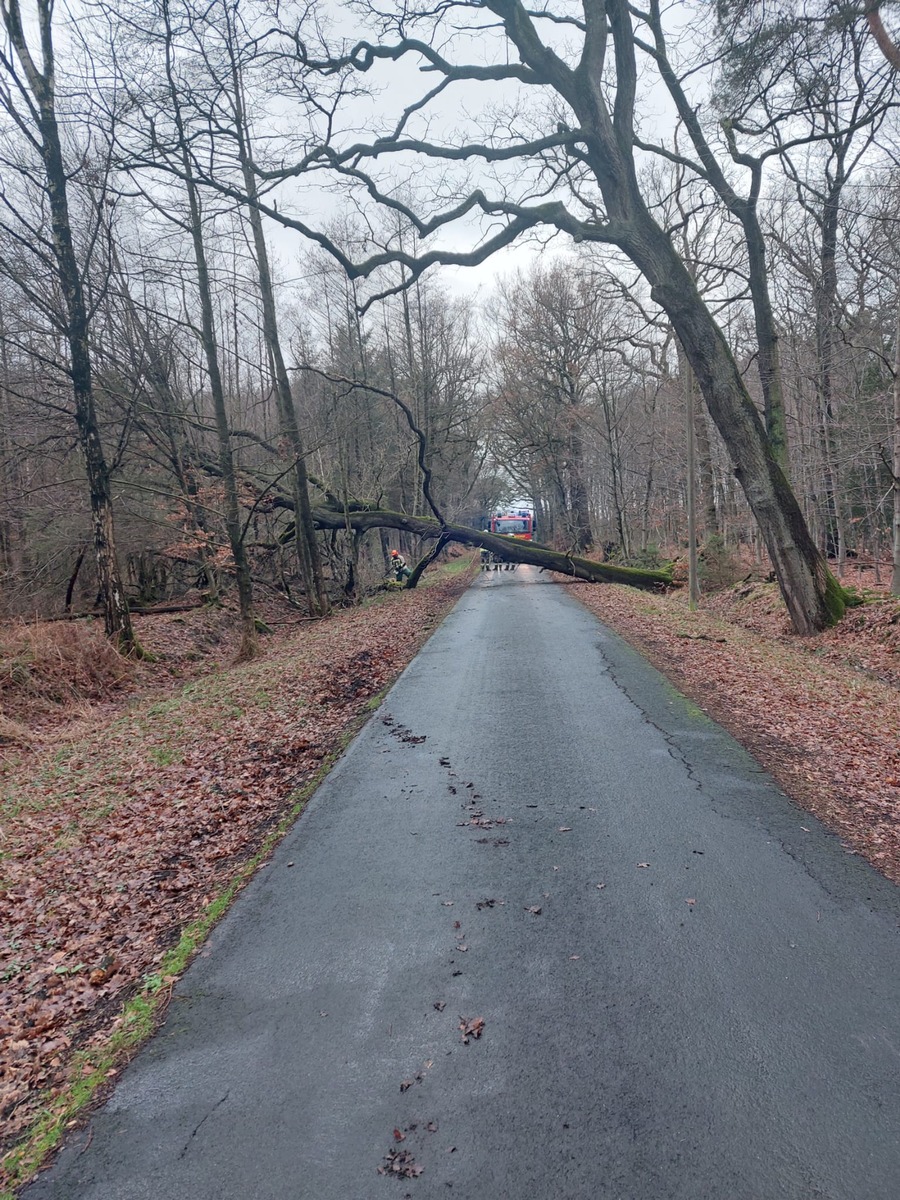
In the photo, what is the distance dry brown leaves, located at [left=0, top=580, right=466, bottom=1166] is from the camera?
3.39 m

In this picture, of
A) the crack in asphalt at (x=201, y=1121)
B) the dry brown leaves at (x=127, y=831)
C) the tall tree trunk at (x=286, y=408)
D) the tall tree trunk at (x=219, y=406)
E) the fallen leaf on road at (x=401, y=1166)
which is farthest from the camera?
the tall tree trunk at (x=286, y=408)

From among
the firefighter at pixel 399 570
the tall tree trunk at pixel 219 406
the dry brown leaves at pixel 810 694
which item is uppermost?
the tall tree trunk at pixel 219 406

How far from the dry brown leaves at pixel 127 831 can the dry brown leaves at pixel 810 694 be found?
14.0ft

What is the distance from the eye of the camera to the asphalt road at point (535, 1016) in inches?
91.3

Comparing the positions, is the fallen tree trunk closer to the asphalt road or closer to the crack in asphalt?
the asphalt road

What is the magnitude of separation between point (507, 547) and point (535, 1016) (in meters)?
21.6

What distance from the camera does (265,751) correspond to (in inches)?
282

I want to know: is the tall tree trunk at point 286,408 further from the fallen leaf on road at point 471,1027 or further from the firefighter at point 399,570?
the fallen leaf on road at point 471,1027

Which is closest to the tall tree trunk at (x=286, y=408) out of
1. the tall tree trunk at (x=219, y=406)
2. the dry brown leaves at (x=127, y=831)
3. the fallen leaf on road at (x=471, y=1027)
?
the tall tree trunk at (x=219, y=406)

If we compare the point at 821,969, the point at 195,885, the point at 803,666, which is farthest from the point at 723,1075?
the point at 803,666

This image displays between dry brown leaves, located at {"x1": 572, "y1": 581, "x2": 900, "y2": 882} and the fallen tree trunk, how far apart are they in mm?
6516

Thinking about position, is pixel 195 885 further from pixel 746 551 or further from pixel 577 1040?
pixel 746 551

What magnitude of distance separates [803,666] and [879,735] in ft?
11.3

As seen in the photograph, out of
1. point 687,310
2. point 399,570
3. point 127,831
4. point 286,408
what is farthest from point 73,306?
point 399,570
